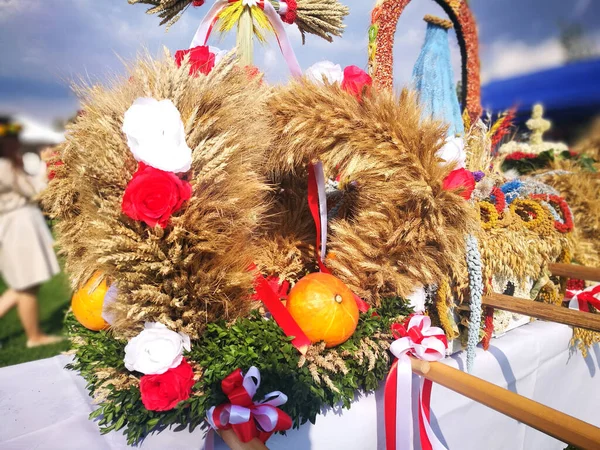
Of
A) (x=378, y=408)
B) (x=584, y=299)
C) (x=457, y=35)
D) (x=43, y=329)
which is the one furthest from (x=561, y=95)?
(x=43, y=329)

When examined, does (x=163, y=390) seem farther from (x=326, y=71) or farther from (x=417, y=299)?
(x=326, y=71)

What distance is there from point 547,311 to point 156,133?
100cm

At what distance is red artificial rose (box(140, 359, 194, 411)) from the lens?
651 mm

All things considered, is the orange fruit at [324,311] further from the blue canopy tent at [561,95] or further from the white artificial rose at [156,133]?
the blue canopy tent at [561,95]

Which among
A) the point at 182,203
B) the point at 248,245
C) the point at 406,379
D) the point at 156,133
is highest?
the point at 156,133

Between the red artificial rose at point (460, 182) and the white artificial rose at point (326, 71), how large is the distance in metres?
0.36

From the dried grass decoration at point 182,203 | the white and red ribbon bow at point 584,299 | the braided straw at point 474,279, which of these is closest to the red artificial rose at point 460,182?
the braided straw at point 474,279

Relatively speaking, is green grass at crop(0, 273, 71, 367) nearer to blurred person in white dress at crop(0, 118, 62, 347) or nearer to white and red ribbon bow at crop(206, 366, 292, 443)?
blurred person in white dress at crop(0, 118, 62, 347)

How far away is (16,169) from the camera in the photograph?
2771mm

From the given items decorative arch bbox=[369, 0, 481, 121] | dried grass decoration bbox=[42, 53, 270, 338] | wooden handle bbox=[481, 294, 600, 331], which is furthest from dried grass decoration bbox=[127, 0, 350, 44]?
wooden handle bbox=[481, 294, 600, 331]

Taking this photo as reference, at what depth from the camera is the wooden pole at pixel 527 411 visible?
22.1 inches

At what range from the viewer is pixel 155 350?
642 mm

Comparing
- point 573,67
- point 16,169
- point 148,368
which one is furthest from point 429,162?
point 573,67

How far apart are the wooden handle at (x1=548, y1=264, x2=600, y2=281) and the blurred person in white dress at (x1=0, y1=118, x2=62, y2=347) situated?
3216 millimetres
